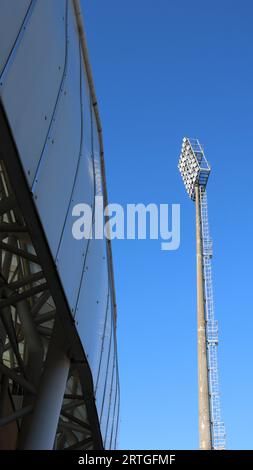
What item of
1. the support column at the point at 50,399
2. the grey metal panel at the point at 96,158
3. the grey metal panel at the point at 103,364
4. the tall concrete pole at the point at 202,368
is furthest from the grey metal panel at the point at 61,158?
the tall concrete pole at the point at 202,368

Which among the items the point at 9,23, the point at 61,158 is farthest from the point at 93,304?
the point at 9,23

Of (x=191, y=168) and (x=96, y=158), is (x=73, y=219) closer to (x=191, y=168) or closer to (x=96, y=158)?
(x=96, y=158)

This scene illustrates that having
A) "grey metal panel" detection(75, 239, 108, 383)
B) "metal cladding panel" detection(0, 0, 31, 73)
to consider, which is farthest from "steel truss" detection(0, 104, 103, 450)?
"metal cladding panel" detection(0, 0, 31, 73)

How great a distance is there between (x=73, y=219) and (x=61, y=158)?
942 mm

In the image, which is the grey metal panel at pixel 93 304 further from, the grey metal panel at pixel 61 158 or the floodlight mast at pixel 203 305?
the floodlight mast at pixel 203 305

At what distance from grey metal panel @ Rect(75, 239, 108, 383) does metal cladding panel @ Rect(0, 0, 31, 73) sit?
3947 millimetres

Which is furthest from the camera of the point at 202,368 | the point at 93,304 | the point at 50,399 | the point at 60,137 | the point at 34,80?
the point at 202,368

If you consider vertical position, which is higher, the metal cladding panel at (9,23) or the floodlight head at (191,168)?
the floodlight head at (191,168)

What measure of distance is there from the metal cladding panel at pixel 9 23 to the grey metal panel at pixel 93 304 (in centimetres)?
395

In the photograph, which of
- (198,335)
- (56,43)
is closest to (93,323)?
(56,43)

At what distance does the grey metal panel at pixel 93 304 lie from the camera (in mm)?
8548

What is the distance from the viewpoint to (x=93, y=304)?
A: 951 cm

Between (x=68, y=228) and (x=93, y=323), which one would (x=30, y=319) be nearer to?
(x=93, y=323)

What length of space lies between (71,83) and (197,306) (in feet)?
94.7
